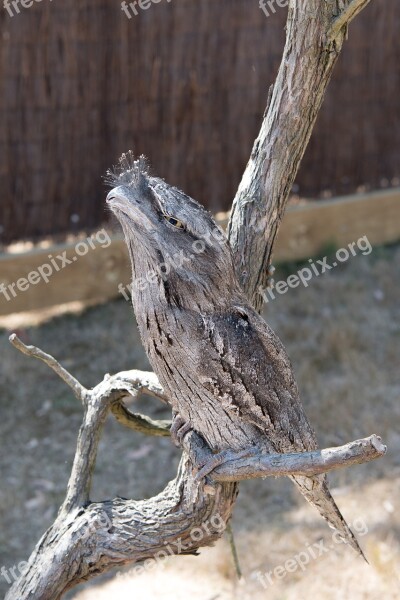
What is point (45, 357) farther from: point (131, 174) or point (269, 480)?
point (269, 480)

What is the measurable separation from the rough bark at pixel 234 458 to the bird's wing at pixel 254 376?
18 cm

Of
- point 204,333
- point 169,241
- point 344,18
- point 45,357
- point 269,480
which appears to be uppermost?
point 344,18

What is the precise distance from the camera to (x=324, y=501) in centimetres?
217

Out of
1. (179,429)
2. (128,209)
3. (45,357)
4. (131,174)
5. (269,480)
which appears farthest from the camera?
(269,480)

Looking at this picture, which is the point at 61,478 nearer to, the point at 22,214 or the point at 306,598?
the point at 306,598

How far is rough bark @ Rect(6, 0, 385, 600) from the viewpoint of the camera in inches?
81.5

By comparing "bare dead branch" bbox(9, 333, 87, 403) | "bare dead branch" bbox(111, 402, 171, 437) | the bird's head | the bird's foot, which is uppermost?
the bird's head

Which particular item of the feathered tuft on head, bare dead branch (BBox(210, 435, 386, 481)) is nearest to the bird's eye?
the feathered tuft on head

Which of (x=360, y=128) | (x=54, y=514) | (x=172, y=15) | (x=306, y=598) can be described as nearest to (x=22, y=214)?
(x=172, y=15)

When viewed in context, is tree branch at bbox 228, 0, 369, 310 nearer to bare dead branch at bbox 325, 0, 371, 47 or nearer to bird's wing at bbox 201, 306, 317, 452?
bare dead branch at bbox 325, 0, 371, 47

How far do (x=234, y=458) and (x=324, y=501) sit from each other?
0.34 metres

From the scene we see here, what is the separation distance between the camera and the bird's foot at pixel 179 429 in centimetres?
214

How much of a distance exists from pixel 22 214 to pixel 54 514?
209 centimetres

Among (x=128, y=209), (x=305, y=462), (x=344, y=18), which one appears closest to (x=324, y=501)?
(x=305, y=462)
